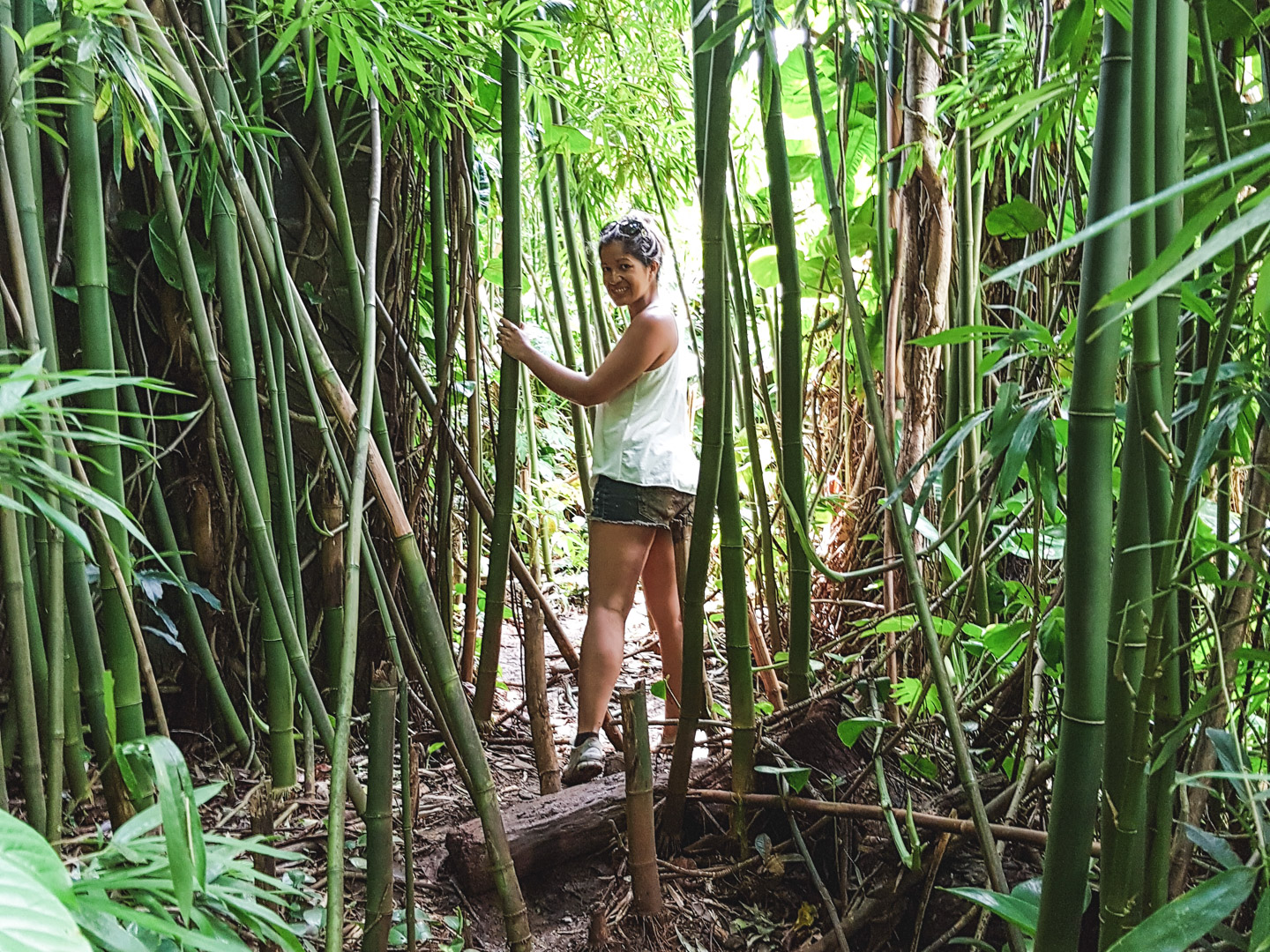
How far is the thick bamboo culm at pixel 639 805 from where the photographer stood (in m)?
1.14

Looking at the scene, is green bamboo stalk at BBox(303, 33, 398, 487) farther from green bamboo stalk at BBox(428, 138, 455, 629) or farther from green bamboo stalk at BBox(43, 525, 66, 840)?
green bamboo stalk at BBox(43, 525, 66, 840)

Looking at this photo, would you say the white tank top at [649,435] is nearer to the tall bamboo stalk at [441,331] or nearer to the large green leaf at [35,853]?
the tall bamboo stalk at [441,331]

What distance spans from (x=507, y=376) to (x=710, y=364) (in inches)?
18.8

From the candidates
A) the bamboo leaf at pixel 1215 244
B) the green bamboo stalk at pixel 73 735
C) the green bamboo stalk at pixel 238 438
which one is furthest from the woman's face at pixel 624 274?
the bamboo leaf at pixel 1215 244

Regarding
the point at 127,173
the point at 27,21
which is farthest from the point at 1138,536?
the point at 127,173

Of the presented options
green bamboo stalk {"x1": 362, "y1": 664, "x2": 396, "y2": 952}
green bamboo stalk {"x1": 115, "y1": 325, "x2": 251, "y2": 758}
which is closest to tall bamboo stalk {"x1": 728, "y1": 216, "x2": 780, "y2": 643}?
green bamboo stalk {"x1": 362, "y1": 664, "x2": 396, "y2": 952}

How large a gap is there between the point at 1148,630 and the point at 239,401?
109 centimetres

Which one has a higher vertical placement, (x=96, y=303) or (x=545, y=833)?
(x=96, y=303)

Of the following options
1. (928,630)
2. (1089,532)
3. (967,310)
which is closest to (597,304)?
(967,310)

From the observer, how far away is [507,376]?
1.52m

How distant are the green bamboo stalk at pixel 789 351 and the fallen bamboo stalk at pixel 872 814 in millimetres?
186

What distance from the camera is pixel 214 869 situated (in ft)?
2.22

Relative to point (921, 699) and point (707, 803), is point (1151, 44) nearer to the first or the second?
point (921, 699)

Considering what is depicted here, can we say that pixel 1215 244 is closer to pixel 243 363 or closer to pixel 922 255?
pixel 243 363
